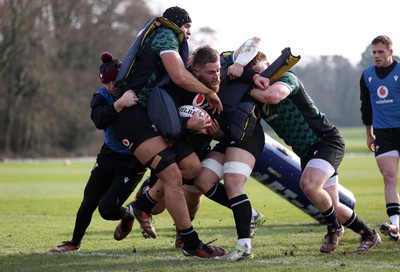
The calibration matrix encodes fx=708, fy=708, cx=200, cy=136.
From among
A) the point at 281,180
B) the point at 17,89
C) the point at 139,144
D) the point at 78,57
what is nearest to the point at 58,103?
the point at 17,89

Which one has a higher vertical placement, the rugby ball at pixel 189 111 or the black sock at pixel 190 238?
the rugby ball at pixel 189 111

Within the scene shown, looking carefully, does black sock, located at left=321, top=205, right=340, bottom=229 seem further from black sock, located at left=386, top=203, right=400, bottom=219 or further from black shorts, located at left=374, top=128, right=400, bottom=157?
black shorts, located at left=374, top=128, right=400, bottom=157

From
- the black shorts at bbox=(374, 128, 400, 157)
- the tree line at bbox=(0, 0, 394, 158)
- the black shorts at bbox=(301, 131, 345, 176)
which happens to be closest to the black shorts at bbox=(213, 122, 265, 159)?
the black shorts at bbox=(301, 131, 345, 176)

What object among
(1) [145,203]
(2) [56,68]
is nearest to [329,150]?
(1) [145,203]

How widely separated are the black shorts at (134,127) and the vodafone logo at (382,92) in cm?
356

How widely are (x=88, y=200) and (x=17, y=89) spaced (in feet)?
134

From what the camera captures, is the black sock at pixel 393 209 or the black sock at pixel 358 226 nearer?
the black sock at pixel 358 226

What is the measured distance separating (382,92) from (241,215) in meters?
3.26

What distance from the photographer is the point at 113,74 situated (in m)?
7.38

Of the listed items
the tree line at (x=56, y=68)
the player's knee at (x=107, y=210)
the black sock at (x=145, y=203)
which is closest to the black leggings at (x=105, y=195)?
the player's knee at (x=107, y=210)

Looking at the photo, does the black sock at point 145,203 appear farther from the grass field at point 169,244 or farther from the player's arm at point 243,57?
the player's arm at point 243,57

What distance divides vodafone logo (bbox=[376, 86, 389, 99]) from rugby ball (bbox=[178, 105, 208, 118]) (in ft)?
10.5

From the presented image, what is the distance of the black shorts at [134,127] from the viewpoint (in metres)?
6.70

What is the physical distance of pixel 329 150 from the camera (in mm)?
7449
